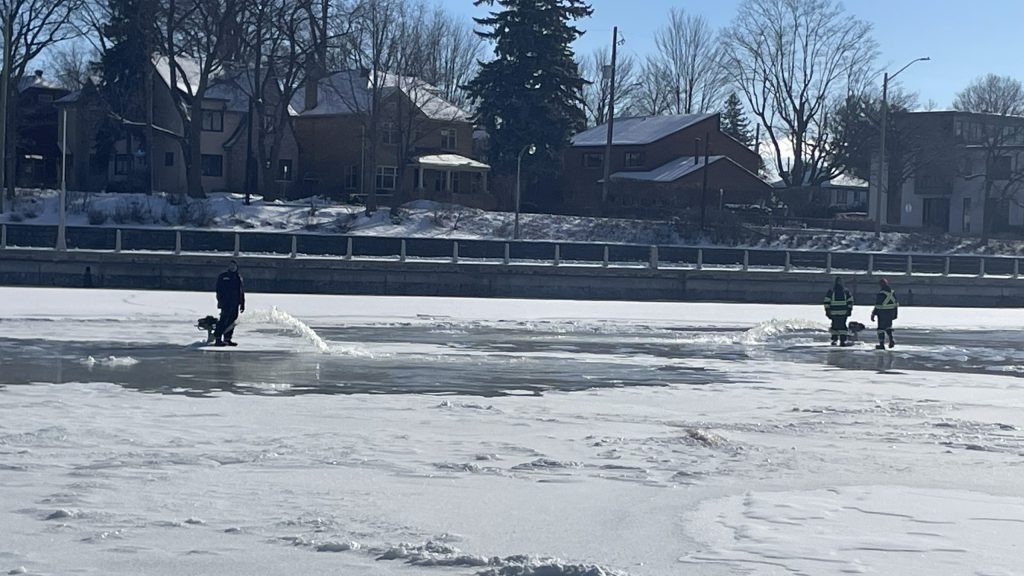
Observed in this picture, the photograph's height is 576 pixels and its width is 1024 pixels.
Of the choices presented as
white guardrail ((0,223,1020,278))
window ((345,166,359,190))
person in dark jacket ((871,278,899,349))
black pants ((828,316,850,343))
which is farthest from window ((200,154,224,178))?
person in dark jacket ((871,278,899,349))

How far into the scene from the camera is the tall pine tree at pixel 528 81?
7281 cm

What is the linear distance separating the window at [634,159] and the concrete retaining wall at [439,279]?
3614cm

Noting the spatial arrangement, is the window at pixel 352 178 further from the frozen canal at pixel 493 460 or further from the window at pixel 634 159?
the frozen canal at pixel 493 460

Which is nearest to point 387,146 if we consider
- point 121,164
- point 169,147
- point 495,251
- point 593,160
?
point 169,147

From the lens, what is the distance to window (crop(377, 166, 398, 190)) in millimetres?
78438

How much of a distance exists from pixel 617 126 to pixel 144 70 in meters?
35.7

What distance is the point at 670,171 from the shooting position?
274 feet

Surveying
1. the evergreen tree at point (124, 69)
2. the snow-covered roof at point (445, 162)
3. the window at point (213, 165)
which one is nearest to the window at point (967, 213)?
the snow-covered roof at point (445, 162)

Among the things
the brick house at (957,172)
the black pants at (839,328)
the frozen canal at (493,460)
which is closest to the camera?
the frozen canal at (493,460)

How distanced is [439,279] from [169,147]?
34323 millimetres

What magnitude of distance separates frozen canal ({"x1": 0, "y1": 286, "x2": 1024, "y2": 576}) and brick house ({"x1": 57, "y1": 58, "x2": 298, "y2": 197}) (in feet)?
167

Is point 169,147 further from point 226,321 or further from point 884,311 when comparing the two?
point 884,311

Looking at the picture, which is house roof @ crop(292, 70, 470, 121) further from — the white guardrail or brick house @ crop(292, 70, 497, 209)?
the white guardrail

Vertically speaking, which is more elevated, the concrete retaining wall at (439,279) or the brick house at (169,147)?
the brick house at (169,147)
